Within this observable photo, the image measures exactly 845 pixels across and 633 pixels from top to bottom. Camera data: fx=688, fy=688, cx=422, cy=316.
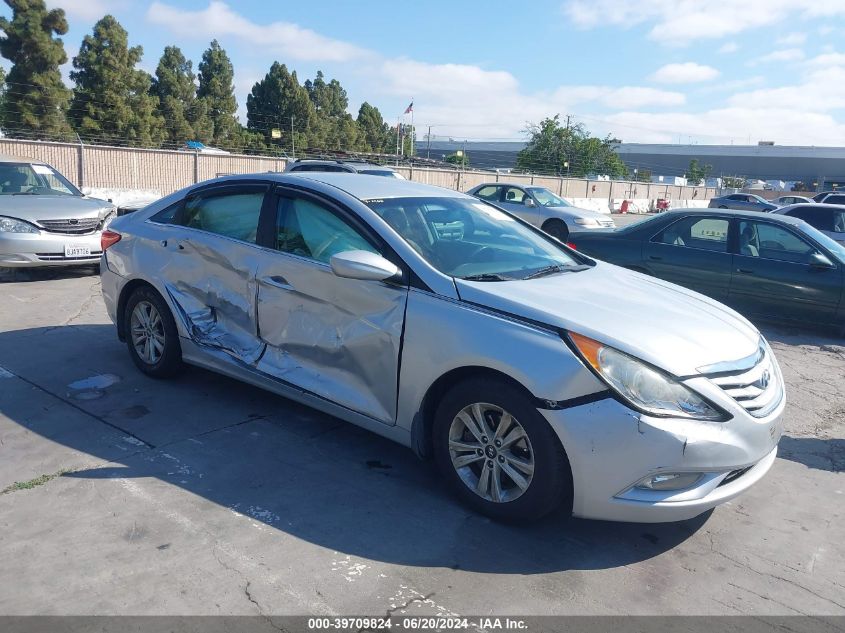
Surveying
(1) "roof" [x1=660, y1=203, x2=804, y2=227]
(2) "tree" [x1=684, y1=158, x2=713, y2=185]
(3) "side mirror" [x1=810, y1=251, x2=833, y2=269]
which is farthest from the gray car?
(2) "tree" [x1=684, y1=158, x2=713, y2=185]

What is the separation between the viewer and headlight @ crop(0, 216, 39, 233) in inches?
339

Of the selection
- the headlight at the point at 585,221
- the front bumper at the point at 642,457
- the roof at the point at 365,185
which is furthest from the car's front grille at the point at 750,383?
the headlight at the point at 585,221

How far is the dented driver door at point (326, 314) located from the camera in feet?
12.7

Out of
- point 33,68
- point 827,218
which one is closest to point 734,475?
point 827,218

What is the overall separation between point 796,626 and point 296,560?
2.14m

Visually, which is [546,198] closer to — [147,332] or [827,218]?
[827,218]

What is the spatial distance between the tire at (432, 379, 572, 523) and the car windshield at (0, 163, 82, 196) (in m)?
8.48

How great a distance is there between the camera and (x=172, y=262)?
5137 mm

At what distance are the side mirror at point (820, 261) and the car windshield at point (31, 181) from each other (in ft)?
32.4

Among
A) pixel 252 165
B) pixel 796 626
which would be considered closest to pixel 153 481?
pixel 796 626

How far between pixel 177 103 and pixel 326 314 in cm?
3879

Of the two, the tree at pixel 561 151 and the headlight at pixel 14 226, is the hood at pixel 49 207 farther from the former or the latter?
the tree at pixel 561 151

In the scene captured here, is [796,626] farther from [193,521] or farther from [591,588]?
[193,521]

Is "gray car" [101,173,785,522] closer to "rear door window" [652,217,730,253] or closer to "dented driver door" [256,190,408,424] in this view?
"dented driver door" [256,190,408,424]
